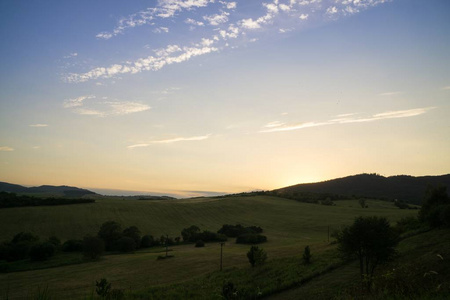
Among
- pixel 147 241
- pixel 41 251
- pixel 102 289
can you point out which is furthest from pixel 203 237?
pixel 102 289

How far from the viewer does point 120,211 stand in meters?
92.9

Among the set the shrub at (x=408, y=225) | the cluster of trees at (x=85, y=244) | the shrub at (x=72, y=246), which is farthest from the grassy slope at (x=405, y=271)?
the shrub at (x=72, y=246)

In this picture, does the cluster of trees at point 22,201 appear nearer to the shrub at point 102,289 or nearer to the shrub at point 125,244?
the shrub at point 125,244

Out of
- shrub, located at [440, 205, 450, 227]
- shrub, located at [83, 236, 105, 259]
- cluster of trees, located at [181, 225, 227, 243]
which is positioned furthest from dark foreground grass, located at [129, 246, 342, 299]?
cluster of trees, located at [181, 225, 227, 243]

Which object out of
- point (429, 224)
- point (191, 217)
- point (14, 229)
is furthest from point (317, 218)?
point (14, 229)

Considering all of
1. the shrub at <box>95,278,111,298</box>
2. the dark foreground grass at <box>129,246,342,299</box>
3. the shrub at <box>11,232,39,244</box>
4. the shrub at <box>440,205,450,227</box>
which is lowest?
the shrub at <box>11,232,39,244</box>

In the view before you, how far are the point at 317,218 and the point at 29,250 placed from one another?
7081 centimetres

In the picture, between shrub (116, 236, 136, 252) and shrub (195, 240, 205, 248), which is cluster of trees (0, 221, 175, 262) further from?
shrub (195, 240, 205, 248)

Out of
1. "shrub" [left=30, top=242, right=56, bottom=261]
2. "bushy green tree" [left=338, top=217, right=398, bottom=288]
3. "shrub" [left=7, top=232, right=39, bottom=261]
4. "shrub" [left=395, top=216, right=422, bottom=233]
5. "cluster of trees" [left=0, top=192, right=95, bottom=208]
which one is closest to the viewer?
"bushy green tree" [left=338, top=217, right=398, bottom=288]

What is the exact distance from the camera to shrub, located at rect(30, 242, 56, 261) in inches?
2125

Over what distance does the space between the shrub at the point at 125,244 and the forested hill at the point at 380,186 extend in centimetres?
8977

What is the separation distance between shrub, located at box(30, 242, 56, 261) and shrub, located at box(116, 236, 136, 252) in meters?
13.0

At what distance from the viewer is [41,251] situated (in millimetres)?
54312

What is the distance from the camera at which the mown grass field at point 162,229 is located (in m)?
39.0
